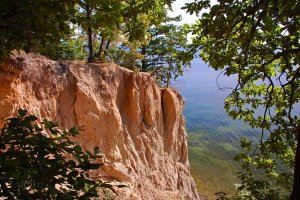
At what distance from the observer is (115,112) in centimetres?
1320

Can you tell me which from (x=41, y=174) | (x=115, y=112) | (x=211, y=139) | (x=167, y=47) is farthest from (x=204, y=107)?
(x=41, y=174)

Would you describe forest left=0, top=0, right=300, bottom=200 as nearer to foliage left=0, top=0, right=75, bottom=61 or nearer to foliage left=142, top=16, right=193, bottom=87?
foliage left=0, top=0, right=75, bottom=61

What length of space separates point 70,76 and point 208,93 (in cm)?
7857

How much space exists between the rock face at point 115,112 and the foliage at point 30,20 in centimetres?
492

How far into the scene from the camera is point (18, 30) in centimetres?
305

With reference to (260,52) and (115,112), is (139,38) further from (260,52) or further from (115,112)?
(115,112)

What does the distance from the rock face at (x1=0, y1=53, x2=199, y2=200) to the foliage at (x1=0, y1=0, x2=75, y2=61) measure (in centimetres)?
492

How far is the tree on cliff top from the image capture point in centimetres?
404

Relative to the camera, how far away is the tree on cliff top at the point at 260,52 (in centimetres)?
404

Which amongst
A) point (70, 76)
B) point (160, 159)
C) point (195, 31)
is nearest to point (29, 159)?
point (195, 31)

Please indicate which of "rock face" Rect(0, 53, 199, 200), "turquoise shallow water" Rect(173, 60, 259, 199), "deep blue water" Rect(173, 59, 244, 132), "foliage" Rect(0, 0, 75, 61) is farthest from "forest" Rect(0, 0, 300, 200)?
"deep blue water" Rect(173, 59, 244, 132)

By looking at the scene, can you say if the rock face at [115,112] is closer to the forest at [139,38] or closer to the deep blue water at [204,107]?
the forest at [139,38]

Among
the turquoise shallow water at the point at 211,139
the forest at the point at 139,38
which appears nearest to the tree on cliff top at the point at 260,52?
the forest at the point at 139,38

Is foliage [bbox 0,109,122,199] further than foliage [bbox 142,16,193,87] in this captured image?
No
